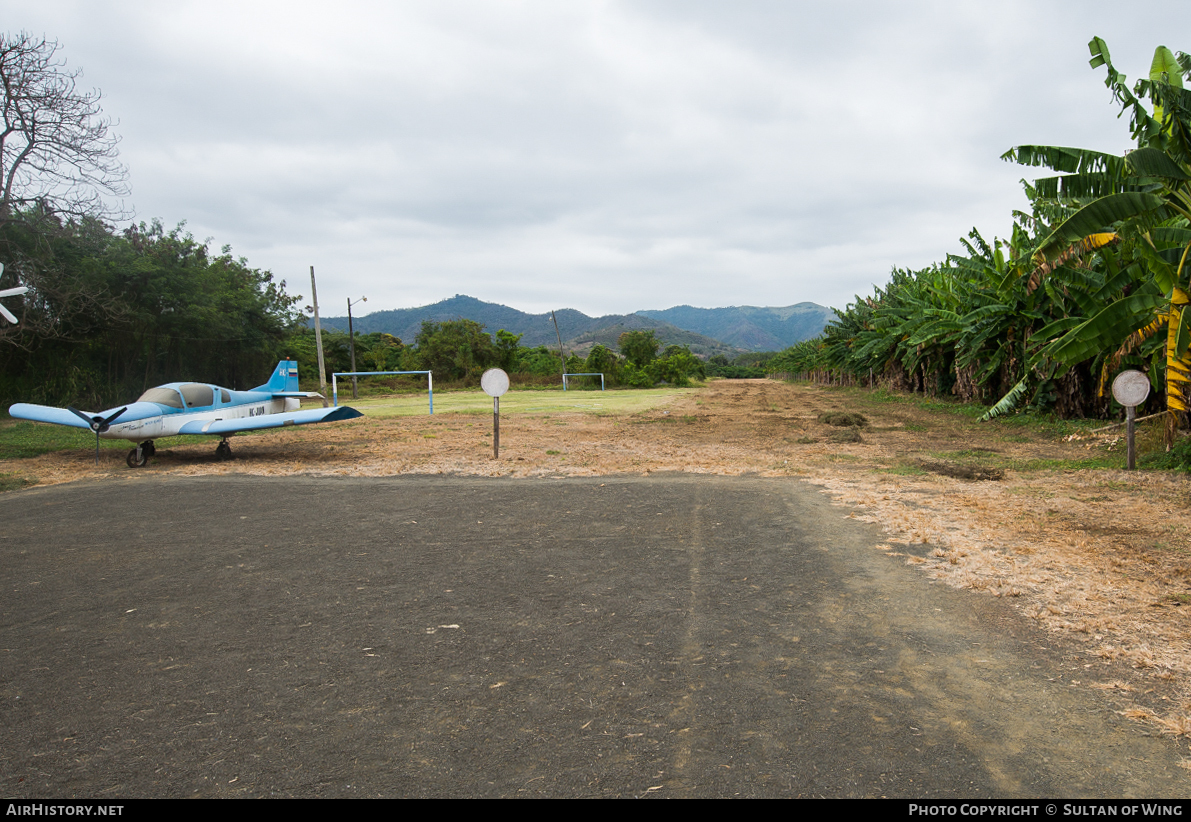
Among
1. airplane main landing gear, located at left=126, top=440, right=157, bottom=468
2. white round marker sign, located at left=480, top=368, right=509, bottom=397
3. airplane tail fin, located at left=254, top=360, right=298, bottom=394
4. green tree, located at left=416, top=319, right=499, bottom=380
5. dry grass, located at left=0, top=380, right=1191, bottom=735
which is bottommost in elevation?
dry grass, located at left=0, top=380, right=1191, bottom=735

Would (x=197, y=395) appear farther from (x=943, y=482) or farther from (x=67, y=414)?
(x=943, y=482)

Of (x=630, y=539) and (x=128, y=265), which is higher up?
(x=128, y=265)

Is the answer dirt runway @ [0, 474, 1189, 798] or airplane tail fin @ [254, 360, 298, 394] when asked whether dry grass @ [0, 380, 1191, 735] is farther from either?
airplane tail fin @ [254, 360, 298, 394]

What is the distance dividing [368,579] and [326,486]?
5213mm

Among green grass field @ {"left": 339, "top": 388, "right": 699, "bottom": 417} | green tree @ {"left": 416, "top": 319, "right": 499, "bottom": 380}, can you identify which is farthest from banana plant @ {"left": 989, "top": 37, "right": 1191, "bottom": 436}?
green tree @ {"left": 416, "top": 319, "right": 499, "bottom": 380}

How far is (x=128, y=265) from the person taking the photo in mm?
24453

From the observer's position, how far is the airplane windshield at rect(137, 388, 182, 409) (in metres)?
13.0

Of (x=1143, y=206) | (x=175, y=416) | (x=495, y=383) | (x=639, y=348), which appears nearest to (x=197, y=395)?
(x=175, y=416)

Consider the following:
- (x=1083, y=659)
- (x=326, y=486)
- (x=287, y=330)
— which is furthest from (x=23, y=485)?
(x=287, y=330)

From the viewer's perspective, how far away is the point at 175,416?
1298cm

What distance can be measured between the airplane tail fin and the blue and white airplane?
3.20 ft

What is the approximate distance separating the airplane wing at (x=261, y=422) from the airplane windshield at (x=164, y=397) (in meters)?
0.49

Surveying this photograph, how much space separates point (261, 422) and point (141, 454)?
6.91ft
